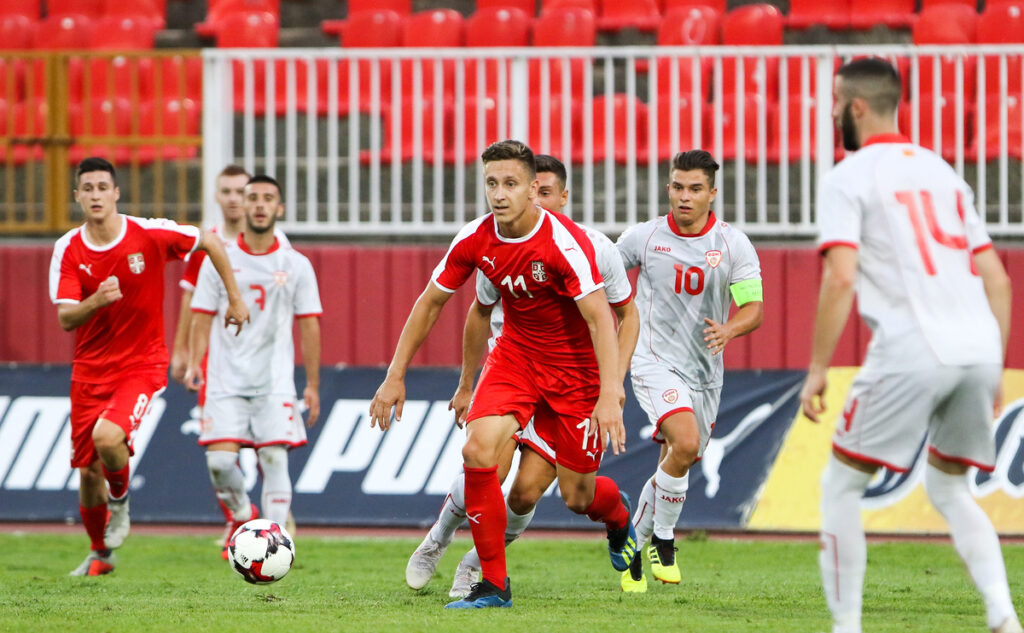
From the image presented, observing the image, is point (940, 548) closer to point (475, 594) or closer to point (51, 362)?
point (475, 594)

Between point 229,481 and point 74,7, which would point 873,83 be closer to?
point 229,481

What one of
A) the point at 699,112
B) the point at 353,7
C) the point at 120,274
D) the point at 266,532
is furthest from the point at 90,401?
the point at 353,7

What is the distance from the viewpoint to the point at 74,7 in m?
15.8

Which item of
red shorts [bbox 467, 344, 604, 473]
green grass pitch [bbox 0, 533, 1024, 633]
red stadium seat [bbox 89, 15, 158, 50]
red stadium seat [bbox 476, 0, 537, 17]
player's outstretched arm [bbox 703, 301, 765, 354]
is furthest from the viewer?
red stadium seat [bbox 89, 15, 158, 50]

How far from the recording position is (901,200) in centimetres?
489

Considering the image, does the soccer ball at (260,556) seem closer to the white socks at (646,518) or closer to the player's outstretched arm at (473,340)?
the player's outstretched arm at (473,340)


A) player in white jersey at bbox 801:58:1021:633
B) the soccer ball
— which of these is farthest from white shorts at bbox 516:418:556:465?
player in white jersey at bbox 801:58:1021:633

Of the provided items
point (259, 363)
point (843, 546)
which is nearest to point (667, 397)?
point (843, 546)

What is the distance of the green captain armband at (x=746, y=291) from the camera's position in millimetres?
7887

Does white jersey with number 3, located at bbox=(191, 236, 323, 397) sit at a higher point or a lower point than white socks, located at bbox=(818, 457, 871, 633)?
higher

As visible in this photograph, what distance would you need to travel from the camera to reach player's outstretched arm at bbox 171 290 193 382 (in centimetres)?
998

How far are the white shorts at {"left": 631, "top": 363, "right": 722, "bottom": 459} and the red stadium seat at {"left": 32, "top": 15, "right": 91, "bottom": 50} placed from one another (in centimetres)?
962

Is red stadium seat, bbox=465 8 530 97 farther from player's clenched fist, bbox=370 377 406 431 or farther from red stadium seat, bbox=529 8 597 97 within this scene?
player's clenched fist, bbox=370 377 406 431

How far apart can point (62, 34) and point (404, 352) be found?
34.1 feet
